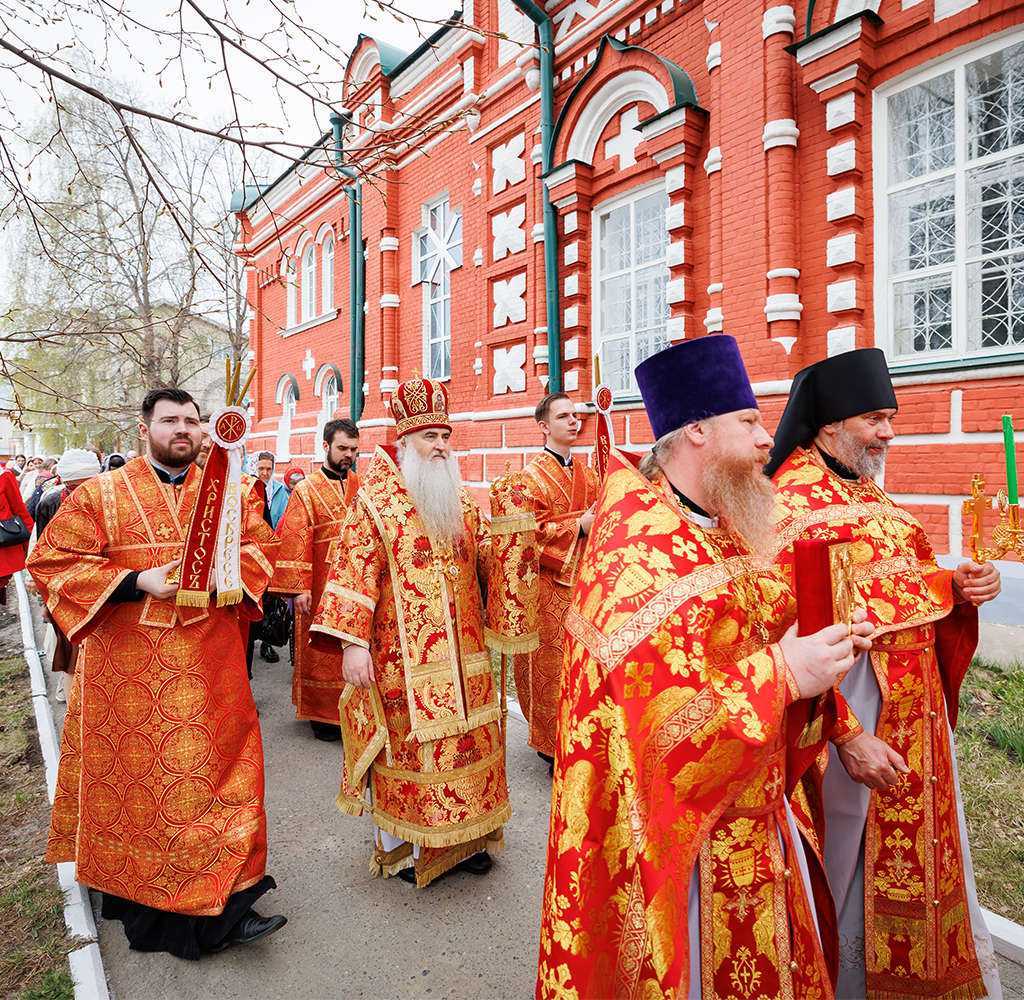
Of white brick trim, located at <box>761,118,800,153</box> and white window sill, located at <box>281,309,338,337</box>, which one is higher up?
white window sill, located at <box>281,309,338,337</box>

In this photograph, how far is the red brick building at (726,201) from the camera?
5.34m

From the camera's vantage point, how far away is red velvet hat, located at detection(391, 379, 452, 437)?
3.56 meters

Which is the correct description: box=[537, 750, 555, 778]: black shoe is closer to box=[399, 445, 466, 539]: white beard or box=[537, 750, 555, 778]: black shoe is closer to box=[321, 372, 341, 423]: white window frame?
box=[399, 445, 466, 539]: white beard

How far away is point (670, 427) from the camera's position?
1.95 metres

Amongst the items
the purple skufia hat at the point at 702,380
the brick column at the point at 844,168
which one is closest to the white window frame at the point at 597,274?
the brick column at the point at 844,168

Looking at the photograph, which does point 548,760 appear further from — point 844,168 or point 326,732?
point 844,168

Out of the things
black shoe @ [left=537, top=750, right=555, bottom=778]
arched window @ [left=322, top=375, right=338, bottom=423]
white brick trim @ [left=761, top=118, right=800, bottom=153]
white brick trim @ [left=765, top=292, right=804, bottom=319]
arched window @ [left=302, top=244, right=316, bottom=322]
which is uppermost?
arched window @ [left=302, top=244, right=316, bottom=322]

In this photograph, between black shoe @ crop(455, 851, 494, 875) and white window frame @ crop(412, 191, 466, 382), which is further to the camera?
white window frame @ crop(412, 191, 466, 382)

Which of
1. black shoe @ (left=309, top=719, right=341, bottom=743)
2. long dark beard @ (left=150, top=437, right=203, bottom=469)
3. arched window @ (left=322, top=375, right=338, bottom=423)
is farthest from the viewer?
arched window @ (left=322, top=375, right=338, bottom=423)

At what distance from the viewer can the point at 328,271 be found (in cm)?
1489

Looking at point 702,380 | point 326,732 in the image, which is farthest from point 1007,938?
point 326,732

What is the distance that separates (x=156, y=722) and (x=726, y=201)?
6321 mm

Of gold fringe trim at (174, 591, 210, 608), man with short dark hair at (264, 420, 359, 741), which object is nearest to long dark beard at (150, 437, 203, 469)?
gold fringe trim at (174, 591, 210, 608)

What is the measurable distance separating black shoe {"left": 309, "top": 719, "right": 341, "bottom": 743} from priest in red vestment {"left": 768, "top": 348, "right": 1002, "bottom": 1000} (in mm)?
3724
